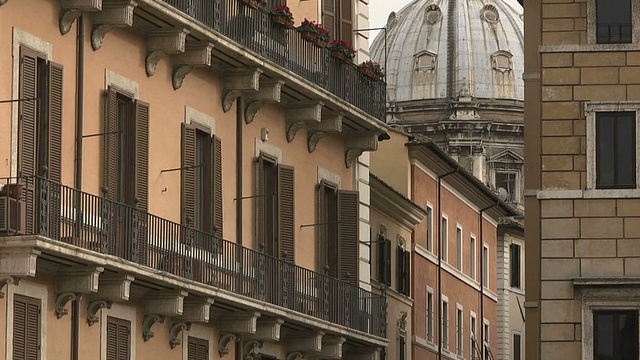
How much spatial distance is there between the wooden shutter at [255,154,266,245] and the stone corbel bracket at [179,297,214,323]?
14.2ft

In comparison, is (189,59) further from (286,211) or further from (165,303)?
(286,211)

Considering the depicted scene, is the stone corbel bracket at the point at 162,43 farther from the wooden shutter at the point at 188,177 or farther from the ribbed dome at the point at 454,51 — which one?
the ribbed dome at the point at 454,51

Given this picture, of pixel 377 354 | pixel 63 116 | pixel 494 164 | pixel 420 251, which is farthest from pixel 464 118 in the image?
pixel 63 116

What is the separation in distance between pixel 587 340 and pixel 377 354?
7430 mm

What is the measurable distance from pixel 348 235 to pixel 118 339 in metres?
11.2

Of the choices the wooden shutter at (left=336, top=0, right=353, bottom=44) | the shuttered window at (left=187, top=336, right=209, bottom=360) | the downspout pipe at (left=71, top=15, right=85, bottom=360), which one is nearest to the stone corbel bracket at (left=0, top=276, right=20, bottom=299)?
the downspout pipe at (left=71, top=15, right=85, bottom=360)

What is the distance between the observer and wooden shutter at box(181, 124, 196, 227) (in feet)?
137

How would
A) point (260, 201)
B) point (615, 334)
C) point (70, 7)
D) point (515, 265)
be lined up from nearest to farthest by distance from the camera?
point (70, 7) < point (615, 334) < point (260, 201) < point (515, 265)

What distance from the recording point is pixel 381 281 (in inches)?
2441

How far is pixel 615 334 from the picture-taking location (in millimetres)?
43469

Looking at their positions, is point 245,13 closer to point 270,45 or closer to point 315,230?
point 270,45

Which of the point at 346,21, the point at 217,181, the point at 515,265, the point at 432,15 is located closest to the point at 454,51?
the point at 432,15

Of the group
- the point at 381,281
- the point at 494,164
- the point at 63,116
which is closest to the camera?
the point at 63,116

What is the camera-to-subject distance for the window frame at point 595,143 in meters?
43.7
